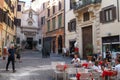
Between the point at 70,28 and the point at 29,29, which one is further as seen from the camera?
the point at 29,29

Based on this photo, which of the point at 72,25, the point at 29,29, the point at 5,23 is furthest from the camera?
the point at 29,29

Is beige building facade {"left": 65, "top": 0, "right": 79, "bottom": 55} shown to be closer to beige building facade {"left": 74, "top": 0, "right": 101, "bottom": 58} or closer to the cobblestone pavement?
beige building facade {"left": 74, "top": 0, "right": 101, "bottom": 58}

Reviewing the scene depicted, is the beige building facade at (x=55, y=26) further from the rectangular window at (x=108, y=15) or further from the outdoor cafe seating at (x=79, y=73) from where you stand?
the outdoor cafe seating at (x=79, y=73)

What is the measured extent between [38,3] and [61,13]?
64.1 ft

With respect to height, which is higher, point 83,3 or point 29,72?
point 83,3

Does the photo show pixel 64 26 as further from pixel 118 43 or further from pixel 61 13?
pixel 118 43

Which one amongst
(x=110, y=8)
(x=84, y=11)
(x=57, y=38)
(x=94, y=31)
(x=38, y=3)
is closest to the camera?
(x=110, y=8)

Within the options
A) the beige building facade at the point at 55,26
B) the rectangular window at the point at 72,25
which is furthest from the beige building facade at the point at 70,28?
the beige building facade at the point at 55,26

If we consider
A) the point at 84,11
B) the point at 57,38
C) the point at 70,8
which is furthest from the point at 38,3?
the point at 84,11

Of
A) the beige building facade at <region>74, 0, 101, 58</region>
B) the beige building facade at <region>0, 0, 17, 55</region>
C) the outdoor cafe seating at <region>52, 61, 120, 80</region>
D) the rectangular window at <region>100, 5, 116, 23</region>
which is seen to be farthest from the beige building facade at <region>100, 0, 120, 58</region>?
the beige building facade at <region>0, 0, 17, 55</region>

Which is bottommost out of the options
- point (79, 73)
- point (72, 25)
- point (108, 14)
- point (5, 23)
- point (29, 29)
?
point (79, 73)

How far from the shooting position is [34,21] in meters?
56.7

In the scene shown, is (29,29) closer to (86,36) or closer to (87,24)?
(86,36)

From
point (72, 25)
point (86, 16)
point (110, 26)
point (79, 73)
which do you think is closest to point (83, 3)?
point (86, 16)
